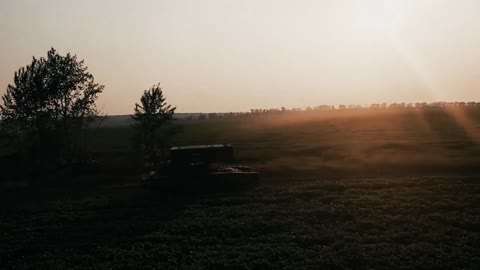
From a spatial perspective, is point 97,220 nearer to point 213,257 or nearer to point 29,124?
point 213,257

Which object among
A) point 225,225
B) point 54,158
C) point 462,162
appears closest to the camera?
point 225,225

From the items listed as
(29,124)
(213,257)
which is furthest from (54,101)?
(213,257)

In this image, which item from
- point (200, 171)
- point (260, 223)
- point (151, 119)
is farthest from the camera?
point (151, 119)

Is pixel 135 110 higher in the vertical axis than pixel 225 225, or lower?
higher

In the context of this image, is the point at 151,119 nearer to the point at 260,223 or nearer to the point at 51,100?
the point at 51,100

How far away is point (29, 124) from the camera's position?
48.5 metres

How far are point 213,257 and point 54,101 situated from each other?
36289 mm

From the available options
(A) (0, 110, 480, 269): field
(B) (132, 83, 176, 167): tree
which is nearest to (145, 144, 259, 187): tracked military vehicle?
(A) (0, 110, 480, 269): field

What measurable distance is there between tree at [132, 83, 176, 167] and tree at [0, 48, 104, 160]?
6296 mm

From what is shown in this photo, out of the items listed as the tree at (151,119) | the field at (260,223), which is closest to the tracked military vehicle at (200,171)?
A: the field at (260,223)

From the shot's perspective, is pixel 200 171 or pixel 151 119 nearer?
pixel 200 171

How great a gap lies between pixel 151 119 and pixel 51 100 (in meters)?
10.4

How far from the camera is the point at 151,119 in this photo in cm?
4622

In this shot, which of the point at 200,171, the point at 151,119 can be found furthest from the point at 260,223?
the point at 151,119
